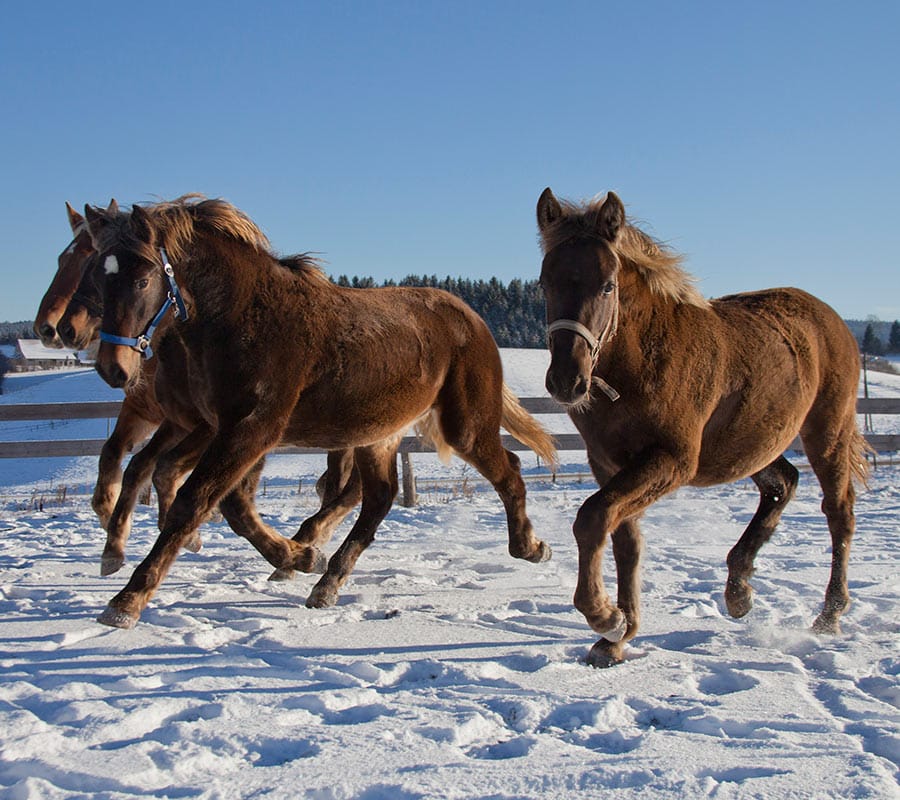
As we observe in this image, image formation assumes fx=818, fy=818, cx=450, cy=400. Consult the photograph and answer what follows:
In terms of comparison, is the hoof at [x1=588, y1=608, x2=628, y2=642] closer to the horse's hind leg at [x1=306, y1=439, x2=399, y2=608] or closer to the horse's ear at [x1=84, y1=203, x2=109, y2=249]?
the horse's hind leg at [x1=306, y1=439, x2=399, y2=608]

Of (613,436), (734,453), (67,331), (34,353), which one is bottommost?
(34,353)

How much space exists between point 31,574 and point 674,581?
4.39 meters

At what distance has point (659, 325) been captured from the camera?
160 inches

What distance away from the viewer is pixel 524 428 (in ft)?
20.9

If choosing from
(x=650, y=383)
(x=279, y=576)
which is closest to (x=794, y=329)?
(x=650, y=383)

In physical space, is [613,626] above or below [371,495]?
below

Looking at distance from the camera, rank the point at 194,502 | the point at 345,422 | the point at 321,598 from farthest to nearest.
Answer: the point at 321,598, the point at 345,422, the point at 194,502

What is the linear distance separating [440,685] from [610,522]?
1.01 meters

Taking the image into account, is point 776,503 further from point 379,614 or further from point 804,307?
point 379,614

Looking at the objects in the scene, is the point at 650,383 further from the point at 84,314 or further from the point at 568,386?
the point at 84,314

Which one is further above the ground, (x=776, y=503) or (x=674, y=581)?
(x=776, y=503)

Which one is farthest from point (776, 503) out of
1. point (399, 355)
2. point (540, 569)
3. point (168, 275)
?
point (168, 275)

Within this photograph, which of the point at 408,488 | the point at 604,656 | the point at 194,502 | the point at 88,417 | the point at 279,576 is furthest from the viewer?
the point at 408,488

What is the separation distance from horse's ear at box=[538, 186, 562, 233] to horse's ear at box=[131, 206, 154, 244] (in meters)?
2.00
